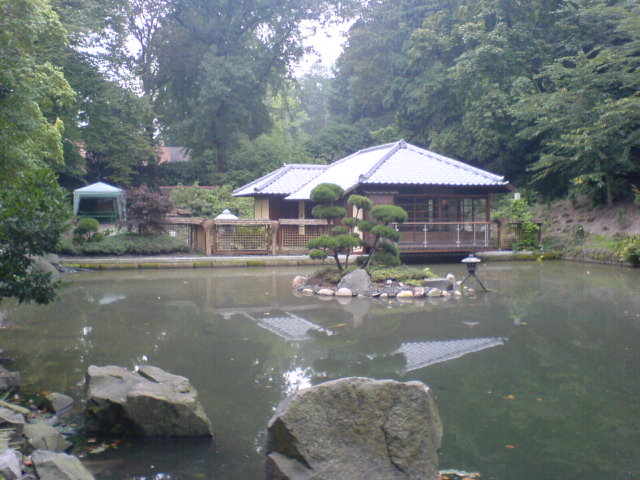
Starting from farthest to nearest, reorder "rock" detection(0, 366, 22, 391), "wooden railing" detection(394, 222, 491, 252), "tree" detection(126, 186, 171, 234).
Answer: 1. "tree" detection(126, 186, 171, 234)
2. "wooden railing" detection(394, 222, 491, 252)
3. "rock" detection(0, 366, 22, 391)

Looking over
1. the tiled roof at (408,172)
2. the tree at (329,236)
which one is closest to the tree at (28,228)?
the tree at (329,236)

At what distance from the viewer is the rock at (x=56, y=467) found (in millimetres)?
3527

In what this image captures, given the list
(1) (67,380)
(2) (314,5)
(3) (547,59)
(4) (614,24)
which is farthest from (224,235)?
(2) (314,5)

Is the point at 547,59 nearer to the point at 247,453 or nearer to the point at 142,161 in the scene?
the point at 142,161

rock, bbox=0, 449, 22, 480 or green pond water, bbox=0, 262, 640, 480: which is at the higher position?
rock, bbox=0, 449, 22, 480

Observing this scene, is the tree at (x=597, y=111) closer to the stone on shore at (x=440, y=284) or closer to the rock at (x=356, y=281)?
the stone on shore at (x=440, y=284)

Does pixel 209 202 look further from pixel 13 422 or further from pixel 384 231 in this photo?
pixel 13 422

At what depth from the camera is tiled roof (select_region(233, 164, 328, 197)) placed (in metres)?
24.9

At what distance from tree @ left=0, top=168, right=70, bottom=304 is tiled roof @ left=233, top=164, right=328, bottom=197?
18.2 m

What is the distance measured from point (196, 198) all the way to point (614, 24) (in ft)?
68.2

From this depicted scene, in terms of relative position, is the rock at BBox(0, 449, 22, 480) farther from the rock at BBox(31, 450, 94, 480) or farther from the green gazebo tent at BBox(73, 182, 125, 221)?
the green gazebo tent at BBox(73, 182, 125, 221)

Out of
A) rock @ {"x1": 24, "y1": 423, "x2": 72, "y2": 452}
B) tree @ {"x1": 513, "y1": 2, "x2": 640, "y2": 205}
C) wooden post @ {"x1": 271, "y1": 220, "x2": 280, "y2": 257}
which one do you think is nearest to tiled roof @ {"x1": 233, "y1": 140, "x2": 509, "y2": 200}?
wooden post @ {"x1": 271, "y1": 220, "x2": 280, "y2": 257}

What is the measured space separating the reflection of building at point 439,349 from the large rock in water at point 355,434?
9.37 ft

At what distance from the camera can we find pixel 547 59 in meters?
25.3
